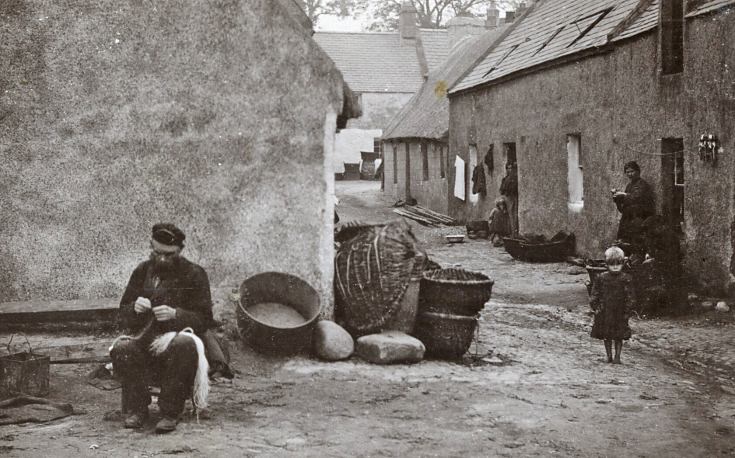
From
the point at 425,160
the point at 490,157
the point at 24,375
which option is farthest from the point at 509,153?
the point at 24,375

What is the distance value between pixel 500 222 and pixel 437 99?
41.9 feet

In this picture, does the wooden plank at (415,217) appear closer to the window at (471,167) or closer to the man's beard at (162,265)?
the window at (471,167)

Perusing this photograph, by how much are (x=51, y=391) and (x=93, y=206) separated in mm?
2542

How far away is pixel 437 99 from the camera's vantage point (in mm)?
33875

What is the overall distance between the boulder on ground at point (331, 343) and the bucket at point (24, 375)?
2879 millimetres

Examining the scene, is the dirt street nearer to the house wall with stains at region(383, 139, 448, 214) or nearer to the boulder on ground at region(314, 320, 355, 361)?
the boulder on ground at region(314, 320, 355, 361)

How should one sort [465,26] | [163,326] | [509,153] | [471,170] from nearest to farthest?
1. [163,326]
2. [509,153]
3. [471,170]
4. [465,26]

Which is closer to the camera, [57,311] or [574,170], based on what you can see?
[57,311]

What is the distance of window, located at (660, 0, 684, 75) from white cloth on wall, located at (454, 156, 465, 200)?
12.5m

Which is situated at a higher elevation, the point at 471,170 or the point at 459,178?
the point at 471,170

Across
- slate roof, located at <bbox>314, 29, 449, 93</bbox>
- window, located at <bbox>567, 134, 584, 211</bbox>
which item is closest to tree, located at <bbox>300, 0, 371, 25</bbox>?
slate roof, located at <bbox>314, 29, 449, 93</bbox>

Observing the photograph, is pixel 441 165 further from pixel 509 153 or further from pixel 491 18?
pixel 491 18

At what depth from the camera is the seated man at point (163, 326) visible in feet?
23.2

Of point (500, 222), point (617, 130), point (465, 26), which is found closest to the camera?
point (617, 130)
